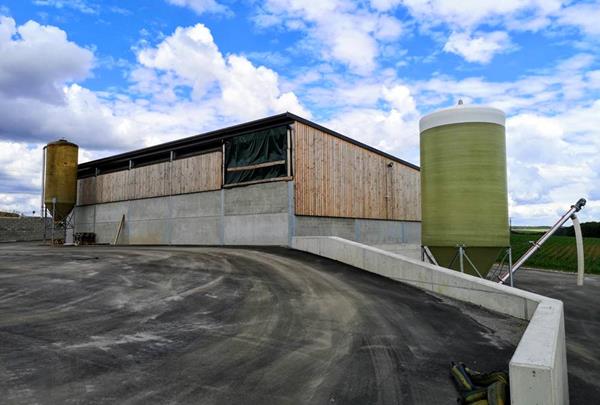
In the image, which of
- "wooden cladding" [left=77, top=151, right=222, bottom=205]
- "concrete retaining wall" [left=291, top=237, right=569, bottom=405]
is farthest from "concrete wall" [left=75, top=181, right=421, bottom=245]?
"concrete retaining wall" [left=291, top=237, right=569, bottom=405]

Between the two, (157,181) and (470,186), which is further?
(157,181)

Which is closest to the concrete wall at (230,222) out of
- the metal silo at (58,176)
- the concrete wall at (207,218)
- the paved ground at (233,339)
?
the concrete wall at (207,218)

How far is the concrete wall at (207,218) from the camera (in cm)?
2016

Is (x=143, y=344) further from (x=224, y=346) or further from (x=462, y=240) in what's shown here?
(x=462, y=240)

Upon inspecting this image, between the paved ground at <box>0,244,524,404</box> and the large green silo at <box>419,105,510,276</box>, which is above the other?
the large green silo at <box>419,105,510,276</box>

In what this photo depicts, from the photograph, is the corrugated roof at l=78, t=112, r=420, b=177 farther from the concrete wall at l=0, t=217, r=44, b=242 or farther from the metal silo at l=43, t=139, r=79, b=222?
the concrete wall at l=0, t=217, r=44, b=242

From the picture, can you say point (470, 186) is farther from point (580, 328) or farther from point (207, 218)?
point (207, 218)

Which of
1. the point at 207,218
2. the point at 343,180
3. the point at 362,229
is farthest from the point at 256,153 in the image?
the point at 362,229

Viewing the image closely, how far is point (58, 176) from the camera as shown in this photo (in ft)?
102

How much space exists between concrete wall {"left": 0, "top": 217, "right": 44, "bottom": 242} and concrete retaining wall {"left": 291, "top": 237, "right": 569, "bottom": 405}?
3364cm

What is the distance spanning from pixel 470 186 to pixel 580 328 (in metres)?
4.76

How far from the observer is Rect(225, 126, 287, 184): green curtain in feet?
66.7

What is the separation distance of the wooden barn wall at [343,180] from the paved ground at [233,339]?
8.15 m

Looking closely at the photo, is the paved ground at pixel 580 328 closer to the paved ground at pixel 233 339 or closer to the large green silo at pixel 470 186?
the paved ground at pixel 233 339
